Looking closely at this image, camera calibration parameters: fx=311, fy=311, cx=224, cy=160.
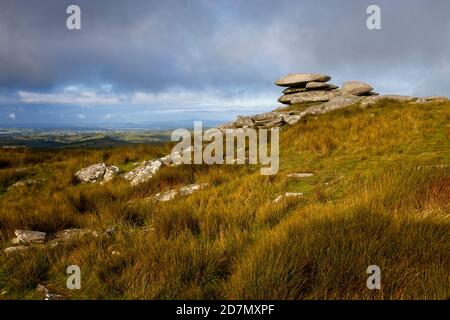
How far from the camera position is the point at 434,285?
9.23ft

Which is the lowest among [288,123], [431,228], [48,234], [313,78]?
[48,234]

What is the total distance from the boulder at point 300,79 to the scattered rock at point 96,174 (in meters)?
17.6

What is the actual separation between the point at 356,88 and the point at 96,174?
1871cm

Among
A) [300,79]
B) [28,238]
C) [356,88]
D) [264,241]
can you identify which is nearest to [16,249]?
[28,238]

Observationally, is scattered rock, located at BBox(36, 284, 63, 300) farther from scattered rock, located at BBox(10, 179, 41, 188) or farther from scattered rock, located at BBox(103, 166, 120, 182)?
scattered rock, located at BBox(10, 179, 41, 188)

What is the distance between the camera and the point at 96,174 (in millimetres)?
11602

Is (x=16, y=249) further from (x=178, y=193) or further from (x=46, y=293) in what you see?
(x=178, y=193)

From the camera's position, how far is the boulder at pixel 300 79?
24.4 metres

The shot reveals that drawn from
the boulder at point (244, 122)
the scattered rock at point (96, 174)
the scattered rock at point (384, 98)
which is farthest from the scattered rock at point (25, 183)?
the scattered rock at point (384, 98)

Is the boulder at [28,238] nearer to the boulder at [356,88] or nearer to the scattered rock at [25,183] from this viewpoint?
the scattered rock at [25,183]

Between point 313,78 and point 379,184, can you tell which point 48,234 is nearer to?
point 379,184

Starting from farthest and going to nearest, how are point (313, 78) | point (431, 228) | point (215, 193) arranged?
point (313, 78) → point (215, 193) → point (431, 228)
